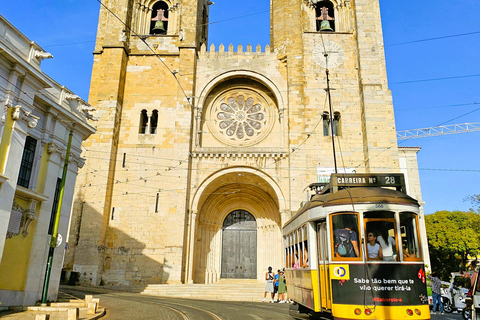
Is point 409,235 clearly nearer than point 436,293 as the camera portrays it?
Yes

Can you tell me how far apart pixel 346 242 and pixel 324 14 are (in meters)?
18.9

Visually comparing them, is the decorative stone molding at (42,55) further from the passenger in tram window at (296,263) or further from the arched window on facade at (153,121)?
the arched window on facade at (153,121)

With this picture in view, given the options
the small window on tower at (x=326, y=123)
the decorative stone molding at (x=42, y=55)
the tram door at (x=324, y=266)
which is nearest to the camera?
the tram door at (x=324, y=266)

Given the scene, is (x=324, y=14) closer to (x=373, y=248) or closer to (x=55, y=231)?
(x=55, y=231)

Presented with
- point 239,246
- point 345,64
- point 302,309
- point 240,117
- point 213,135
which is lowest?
point 302,309

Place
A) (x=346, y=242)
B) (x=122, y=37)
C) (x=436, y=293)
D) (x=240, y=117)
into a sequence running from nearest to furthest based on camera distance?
(x=346, y=242), (x=436, y=293), (x=122, y=37), (x=240, y=117)

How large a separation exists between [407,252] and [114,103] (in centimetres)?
1679

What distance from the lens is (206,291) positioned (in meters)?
16.0

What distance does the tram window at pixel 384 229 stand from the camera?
6.04m

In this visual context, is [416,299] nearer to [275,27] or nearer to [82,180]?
[82,180]

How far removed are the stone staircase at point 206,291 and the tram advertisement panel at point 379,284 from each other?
32.6 ft

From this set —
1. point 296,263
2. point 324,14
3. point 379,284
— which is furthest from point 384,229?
point 324,14

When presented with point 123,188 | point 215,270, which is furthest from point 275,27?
point 215,270

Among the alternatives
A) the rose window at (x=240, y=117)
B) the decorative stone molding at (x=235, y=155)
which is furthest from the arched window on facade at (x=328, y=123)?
the rose window at (x=240, y=117)
